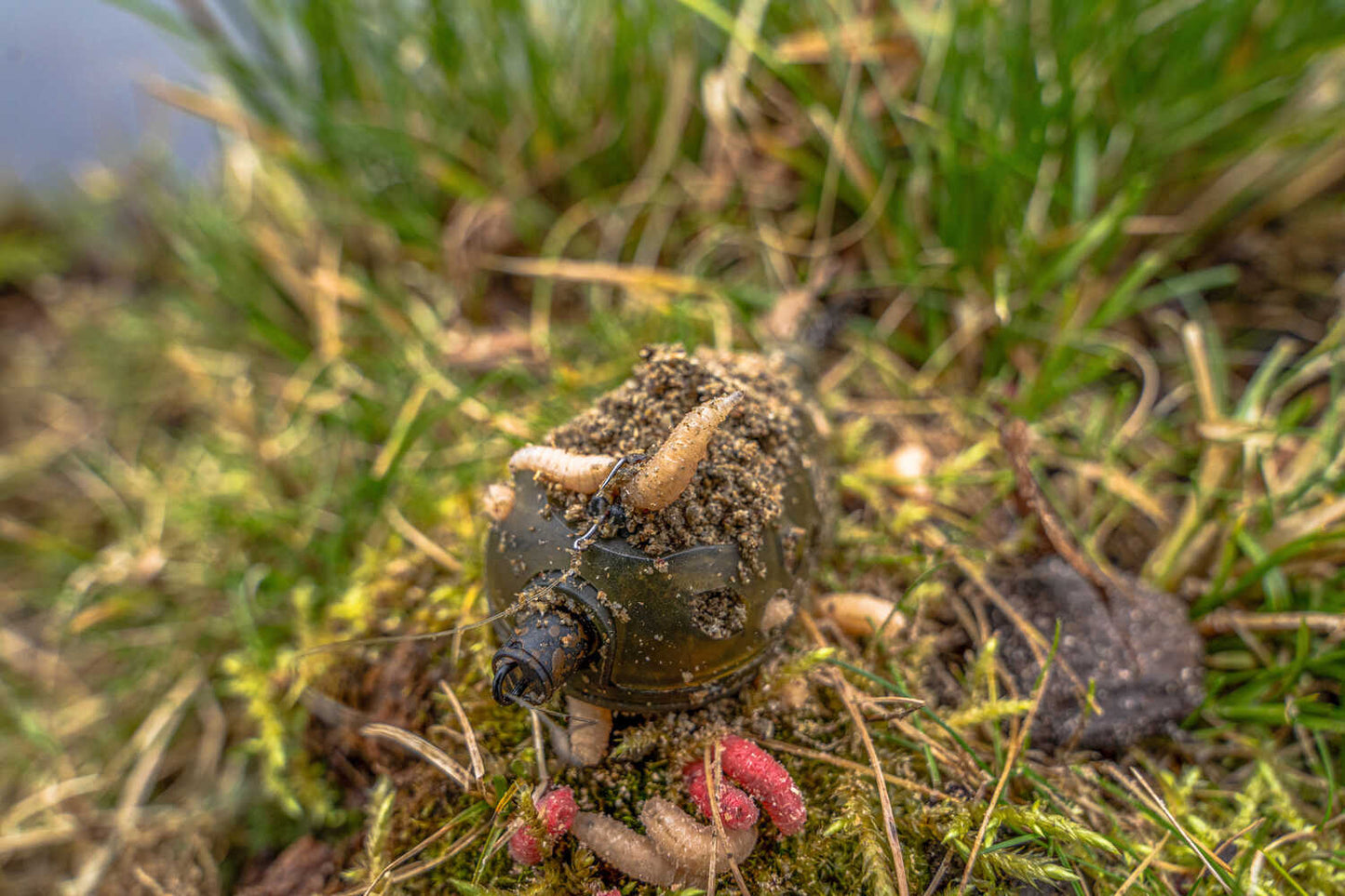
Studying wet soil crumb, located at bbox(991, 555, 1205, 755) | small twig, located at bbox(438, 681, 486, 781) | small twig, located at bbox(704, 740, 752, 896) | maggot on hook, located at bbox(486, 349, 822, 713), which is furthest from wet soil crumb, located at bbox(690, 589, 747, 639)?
wet soil crumb, located at bbox(991, 555, 1205, 755)

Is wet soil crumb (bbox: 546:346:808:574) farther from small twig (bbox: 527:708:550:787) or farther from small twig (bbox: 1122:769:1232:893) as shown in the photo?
small twig (bbox: 1122:769:1232:893)

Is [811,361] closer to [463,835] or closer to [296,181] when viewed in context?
[463,835]

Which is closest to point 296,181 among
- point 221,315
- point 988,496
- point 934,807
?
point 221,315

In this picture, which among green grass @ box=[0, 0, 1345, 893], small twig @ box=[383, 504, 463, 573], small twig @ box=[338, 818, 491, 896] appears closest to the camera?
small twig @ box=[338, 818, 491, 896]

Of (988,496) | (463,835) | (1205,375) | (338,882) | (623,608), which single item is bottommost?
(338,882)

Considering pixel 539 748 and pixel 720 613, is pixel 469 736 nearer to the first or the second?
pixel 539 748

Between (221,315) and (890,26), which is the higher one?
(890,26)
